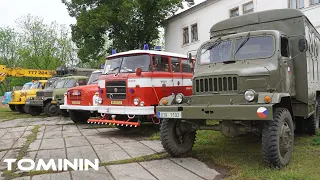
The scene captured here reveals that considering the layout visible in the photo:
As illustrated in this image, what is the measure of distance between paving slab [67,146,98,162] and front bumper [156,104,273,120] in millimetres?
1796

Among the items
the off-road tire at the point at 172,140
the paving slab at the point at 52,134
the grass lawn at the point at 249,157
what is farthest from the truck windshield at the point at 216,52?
the paving slab at the point at 52,134

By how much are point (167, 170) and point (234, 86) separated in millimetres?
1860

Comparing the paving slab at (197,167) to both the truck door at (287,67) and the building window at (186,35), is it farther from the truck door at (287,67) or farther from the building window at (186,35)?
the building window at (186,35)

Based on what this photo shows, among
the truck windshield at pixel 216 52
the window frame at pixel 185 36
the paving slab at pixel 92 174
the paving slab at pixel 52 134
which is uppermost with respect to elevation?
the window frame at pixel 185 36

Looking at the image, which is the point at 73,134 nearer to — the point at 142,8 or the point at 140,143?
the point at 140,143

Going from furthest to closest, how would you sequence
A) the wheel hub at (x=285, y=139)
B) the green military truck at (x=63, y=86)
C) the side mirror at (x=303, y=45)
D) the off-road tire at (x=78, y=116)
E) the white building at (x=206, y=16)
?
the white building at (x=206, y=16) → the green military truck at (x=63, y=86) → the off-road tire at (x=78, y=116) → the side mirror at (x=303, y=45) → the wheel hub at (x=285, y=139)

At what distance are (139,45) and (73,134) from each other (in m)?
15.1

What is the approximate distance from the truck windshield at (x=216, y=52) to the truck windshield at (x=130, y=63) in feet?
7.14

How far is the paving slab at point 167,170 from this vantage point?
495 centimetres

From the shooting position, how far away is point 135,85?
8.43m

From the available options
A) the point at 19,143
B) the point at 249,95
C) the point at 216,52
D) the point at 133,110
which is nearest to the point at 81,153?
the point at 133,110

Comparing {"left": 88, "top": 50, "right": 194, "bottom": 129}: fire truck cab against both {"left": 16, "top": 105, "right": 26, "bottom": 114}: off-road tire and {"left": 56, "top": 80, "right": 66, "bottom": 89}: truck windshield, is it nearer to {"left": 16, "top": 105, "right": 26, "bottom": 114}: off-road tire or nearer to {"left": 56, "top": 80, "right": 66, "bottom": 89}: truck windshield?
{"left": 56, "top": 80, "right": 66, "bottom": 89}: truck windshield

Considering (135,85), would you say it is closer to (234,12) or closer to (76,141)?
(76,141)

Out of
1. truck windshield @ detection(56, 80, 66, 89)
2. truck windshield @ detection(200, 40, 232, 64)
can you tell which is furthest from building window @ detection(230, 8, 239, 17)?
truck windshield @ detection(200, 40, 232, 64)
